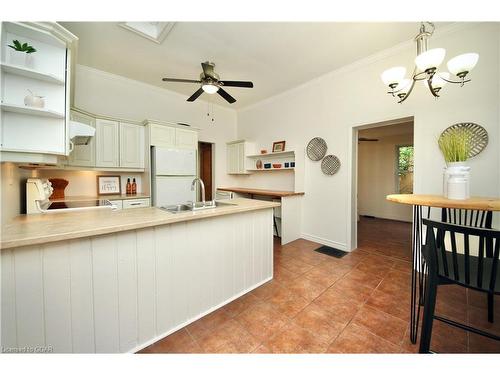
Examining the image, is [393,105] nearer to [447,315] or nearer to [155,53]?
[447,315]

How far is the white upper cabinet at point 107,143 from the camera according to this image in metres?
2.96

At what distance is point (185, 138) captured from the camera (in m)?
3.70

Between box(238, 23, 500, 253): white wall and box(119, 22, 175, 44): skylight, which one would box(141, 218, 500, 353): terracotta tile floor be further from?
box(119, 22, 175, 44): skylight

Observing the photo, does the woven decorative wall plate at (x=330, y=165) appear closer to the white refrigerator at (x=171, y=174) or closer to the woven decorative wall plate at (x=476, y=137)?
the woven decorative wall plate at (x=476, y=137)

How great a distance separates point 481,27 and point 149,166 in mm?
4616

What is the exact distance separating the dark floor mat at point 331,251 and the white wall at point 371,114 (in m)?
0.14

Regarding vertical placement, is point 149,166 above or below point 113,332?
above

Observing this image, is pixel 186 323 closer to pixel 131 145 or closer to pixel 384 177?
pixel 131 145

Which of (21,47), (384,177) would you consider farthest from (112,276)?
(384,177)

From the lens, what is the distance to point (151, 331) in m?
1.37

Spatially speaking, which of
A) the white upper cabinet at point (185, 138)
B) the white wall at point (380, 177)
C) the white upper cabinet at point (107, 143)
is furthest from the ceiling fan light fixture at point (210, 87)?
the white wall at point (380, 177)

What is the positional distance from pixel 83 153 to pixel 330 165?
3.90 meters
